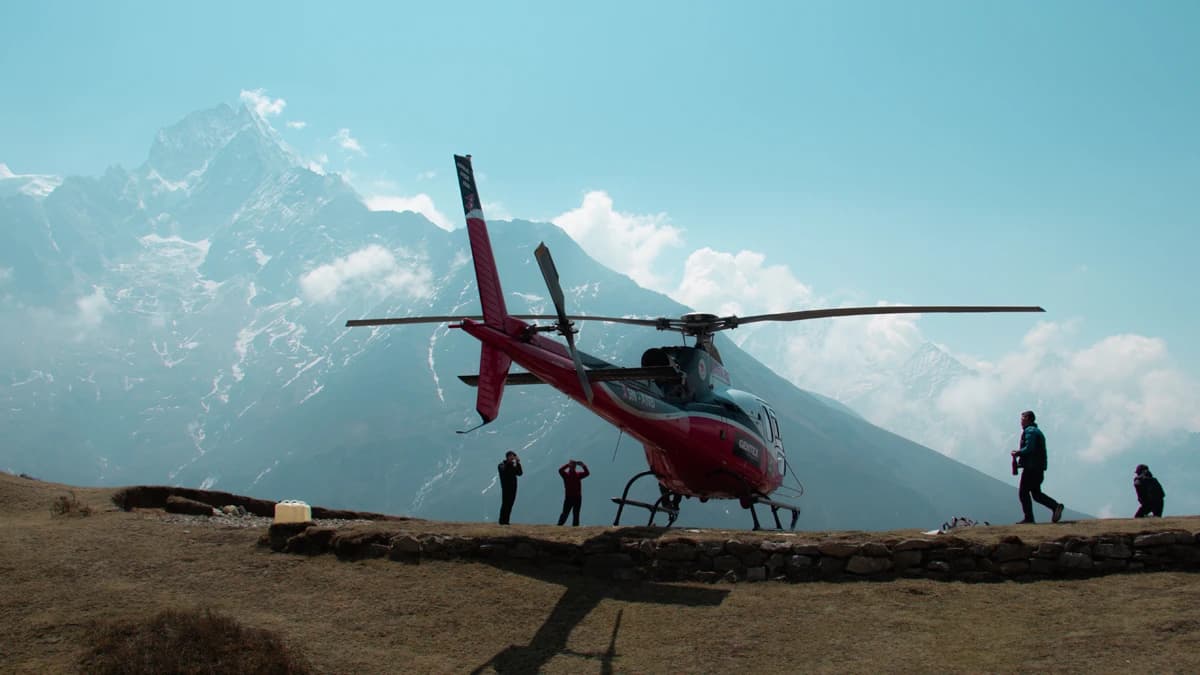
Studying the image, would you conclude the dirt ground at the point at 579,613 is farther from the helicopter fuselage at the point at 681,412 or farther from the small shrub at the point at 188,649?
the helicopter fuselage at the point at 681,412

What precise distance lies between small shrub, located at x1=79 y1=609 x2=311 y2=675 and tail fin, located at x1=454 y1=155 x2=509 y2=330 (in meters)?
6.58

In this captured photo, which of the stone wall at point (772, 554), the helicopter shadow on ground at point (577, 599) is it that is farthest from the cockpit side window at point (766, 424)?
the stone wall at point (772, 554)

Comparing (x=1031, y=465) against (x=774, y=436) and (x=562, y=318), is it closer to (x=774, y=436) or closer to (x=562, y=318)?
(x=774, y=436)

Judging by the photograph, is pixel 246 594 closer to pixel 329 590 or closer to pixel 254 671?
pixel 329 590

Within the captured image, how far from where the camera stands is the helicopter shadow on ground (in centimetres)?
1046

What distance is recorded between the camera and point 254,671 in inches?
371

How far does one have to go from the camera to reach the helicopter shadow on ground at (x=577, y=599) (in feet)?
34.3

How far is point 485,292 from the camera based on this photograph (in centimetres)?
1523

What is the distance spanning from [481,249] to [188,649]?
7.78m

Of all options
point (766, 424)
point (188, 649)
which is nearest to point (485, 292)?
point (188, 649)

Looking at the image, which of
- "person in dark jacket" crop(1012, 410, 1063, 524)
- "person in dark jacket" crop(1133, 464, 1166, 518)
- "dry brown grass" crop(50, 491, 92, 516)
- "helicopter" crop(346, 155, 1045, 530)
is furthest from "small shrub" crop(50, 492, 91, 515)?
"person in dark jacket" crop(1133, 464, 1166, 518)

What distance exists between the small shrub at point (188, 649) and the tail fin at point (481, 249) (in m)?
6.58

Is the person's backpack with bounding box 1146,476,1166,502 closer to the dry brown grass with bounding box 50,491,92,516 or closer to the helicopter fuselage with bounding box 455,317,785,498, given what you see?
the helicopter fuselage with bounding box 455,317,785,498

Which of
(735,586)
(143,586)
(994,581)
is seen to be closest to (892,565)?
(994,581)
